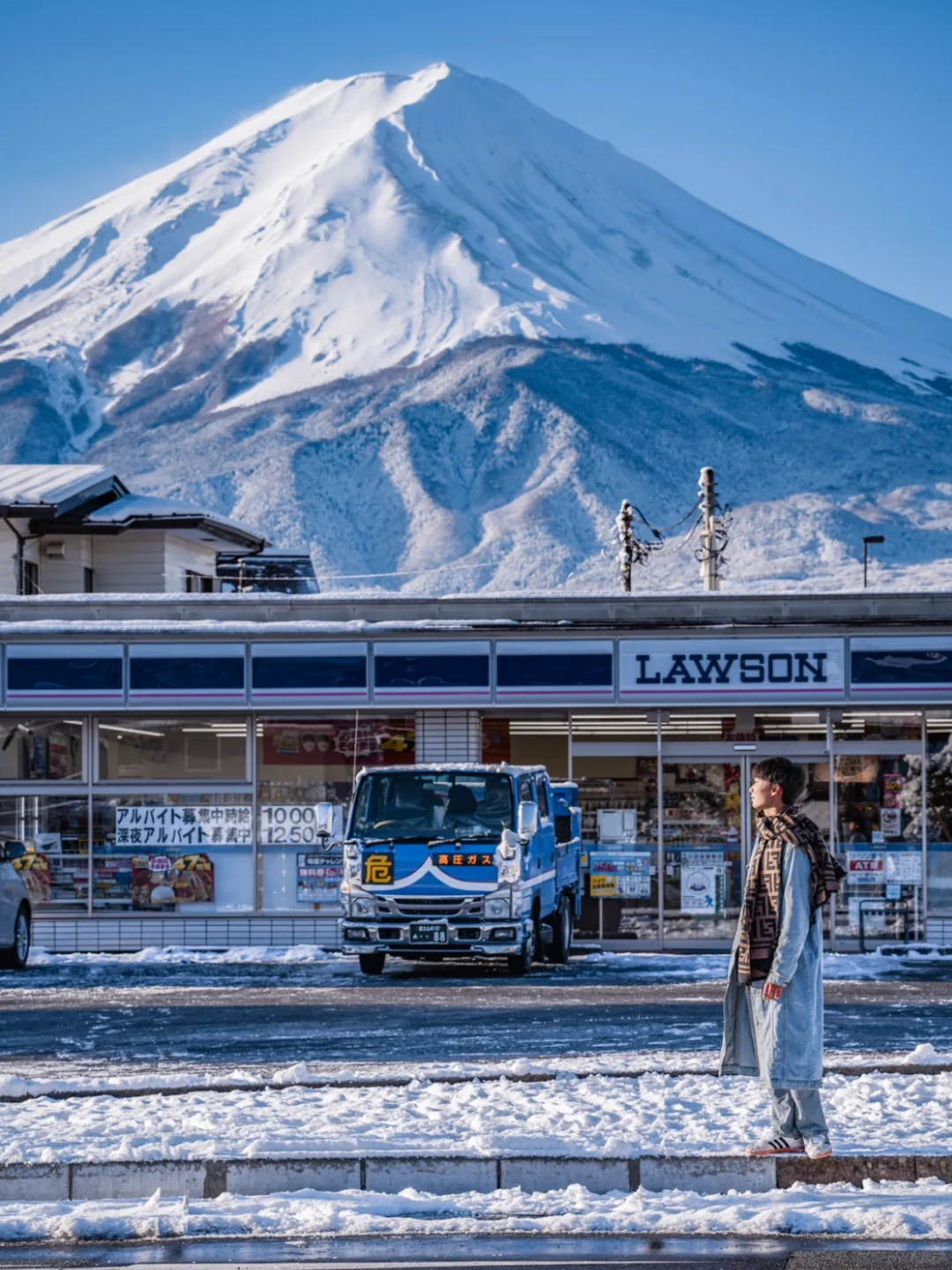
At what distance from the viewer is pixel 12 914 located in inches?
774

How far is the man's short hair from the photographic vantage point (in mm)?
8164

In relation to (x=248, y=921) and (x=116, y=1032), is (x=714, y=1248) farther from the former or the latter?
(x=248, y=921)

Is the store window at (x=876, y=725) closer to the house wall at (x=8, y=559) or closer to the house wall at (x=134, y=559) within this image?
the house wall at (x=8, y=559)

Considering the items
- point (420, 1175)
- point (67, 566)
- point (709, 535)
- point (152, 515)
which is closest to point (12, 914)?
point (420, 1175)

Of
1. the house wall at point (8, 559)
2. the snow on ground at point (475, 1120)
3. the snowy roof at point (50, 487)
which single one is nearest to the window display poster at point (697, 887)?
the snow on ground at point (475, 1120)

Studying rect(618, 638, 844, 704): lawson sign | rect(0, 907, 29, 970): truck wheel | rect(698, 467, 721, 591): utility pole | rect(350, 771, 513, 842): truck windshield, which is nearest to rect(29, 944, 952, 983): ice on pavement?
rect(0, 907, 29, 970): truck wheel

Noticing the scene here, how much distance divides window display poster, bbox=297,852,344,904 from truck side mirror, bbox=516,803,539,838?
5.88 metres

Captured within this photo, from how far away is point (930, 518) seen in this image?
159875 mm

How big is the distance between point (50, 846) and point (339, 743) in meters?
3.82

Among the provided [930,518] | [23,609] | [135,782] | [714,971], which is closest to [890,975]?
[714,971]

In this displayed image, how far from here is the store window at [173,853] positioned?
23.8 m

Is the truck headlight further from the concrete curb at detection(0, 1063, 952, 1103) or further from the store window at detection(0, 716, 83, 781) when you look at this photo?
the store window at detection(0, 716, 83, 781)

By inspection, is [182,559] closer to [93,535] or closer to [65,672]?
[93,535]

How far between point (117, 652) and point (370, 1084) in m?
14.1
